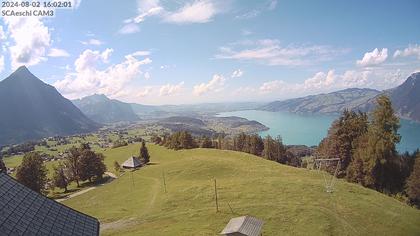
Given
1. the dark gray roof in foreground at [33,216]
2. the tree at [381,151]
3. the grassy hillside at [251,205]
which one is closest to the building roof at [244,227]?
the grassy hillside at [251,205]

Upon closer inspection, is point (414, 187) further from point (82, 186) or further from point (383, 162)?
Answer: point (82, 186)

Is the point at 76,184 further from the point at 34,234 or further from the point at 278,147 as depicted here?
the point at 34,234

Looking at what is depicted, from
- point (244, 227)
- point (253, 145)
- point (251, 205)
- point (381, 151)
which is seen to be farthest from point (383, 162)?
point (253, 145)

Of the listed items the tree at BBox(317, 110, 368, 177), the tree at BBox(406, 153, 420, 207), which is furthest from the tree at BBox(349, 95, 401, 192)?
the tree at BBox(317, 110, 368, 177)

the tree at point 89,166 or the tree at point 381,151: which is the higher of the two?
the tree at point 381,151

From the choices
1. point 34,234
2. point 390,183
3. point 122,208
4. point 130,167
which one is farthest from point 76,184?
point 34,234

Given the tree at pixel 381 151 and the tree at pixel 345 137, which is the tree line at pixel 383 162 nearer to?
the tree at pixel 381 151
